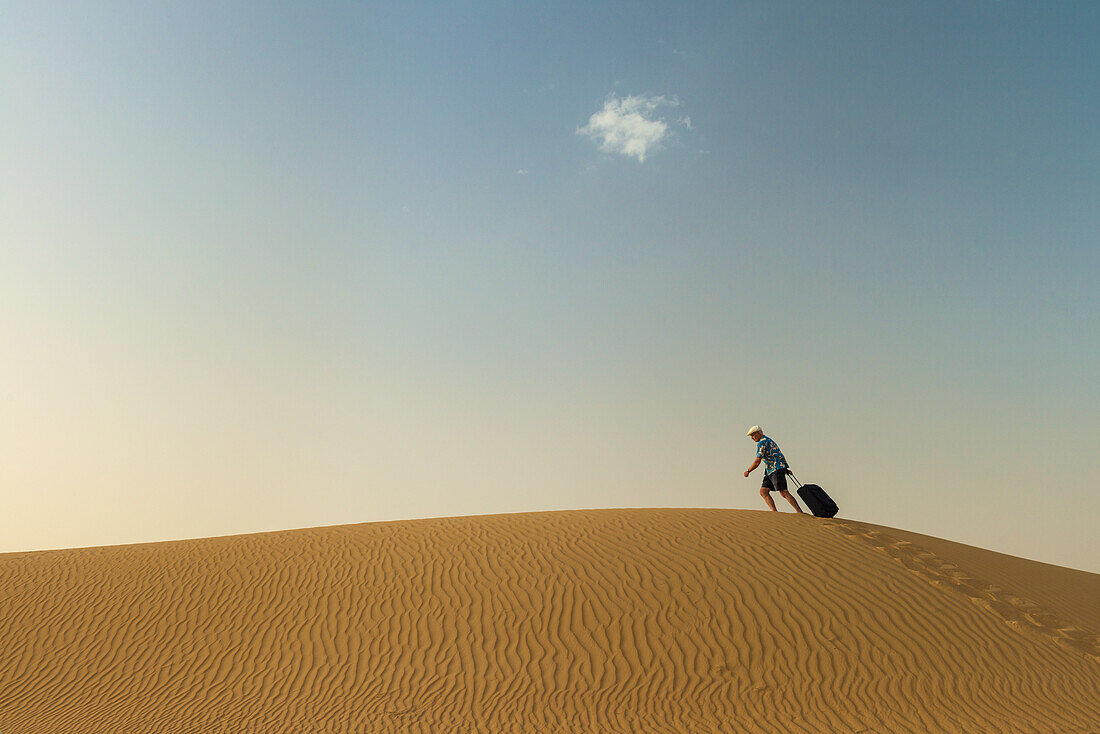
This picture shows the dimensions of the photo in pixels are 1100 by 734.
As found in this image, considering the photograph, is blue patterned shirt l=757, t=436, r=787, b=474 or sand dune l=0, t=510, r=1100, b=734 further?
blue patterned shirt l=757, t=436, r=787, b=474

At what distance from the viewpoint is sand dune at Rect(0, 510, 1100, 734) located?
859cm

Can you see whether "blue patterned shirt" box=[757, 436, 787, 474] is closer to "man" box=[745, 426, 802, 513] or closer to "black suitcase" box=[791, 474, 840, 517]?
"man" box=[745, 426, 802, 513]

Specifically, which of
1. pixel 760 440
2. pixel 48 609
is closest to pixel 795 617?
pixel 760 440

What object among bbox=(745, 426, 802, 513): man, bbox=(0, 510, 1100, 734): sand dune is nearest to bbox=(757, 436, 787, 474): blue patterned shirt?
bbox=(745, 426, 802, 513): man

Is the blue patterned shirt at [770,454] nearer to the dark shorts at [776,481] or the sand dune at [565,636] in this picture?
the dark shorts at [776,481]

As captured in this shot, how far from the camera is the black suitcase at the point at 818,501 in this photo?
1454 cm

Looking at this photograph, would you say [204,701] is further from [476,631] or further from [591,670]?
[591,670]

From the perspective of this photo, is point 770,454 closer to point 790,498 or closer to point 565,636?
point 790,498

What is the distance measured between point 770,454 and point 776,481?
0.65 m

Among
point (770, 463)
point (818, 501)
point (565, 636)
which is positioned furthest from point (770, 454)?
point (565, 636)

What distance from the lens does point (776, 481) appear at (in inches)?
541

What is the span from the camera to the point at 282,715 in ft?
29.0

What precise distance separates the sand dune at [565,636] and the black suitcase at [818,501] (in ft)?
0.84

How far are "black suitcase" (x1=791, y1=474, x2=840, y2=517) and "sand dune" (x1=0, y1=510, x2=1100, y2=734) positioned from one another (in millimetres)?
257
